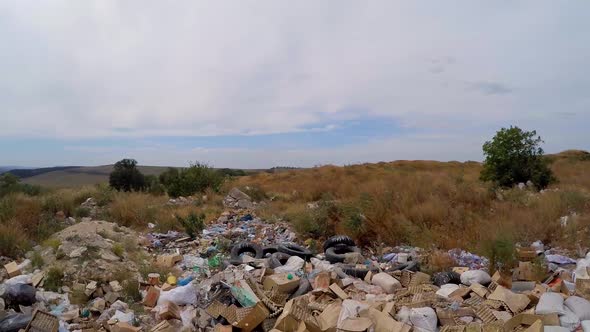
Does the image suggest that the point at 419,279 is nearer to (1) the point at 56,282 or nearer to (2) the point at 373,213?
(2) the point at 373,213

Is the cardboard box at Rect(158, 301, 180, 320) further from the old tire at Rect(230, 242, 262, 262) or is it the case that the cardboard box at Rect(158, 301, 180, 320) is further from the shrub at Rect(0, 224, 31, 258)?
the shrub at Rect(0, 224, 31, 258)

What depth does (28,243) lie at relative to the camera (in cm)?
741

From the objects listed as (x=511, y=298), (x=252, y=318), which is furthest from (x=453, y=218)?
(x=252, y=318)

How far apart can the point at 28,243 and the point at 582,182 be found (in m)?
16.2

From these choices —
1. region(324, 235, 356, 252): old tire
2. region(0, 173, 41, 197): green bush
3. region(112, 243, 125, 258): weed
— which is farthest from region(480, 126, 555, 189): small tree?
region(0, 173, 41, 197): green bush

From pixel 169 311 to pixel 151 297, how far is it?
0.53 metres

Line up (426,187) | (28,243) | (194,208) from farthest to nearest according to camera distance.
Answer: (194,208) < (426,187) < (28,243)

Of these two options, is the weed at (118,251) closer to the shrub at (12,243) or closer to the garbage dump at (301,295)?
the garbage dump at (301,295)

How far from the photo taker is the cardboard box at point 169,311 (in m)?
4.76

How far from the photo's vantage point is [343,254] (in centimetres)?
664

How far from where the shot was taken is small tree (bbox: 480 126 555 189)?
14.5 m

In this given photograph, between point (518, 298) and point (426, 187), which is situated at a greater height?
point (426, 187)

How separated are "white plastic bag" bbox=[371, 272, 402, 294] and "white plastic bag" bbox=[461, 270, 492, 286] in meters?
0.80

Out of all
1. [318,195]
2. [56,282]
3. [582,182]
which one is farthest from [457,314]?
[582,182]
